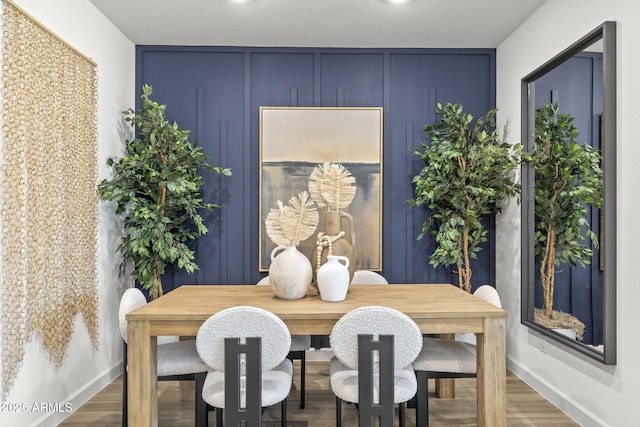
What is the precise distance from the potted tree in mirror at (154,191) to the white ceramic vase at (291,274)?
137 centimetres

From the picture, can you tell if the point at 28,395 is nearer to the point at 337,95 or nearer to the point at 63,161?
the point at 63,161

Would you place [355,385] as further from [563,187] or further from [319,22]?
[319,22]

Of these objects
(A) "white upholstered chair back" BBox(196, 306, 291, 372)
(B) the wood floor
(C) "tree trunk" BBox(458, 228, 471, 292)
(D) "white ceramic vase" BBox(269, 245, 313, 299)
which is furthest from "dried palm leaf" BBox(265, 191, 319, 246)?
(C) "tree trunk" BBox(458, 228, 471, 292)

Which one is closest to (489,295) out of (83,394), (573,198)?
(573,198)

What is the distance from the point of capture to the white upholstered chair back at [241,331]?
2002 mm

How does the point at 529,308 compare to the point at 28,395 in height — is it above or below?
above

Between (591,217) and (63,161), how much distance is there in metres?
2.97

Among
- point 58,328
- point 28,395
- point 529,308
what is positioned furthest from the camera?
point 529,308

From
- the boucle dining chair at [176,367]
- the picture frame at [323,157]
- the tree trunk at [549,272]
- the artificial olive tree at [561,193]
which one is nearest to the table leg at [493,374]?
the artificial olive tree at [561,193]

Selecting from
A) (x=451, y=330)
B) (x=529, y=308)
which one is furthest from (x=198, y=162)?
(x=529, y=308)

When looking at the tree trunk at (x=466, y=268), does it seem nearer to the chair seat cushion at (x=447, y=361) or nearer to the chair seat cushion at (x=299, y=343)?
the chair seat cushion at (x=447, y=361)

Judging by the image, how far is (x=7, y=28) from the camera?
233 cm

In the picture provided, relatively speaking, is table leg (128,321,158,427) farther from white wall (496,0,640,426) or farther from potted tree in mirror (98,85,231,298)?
white wall (496,0,640,426)

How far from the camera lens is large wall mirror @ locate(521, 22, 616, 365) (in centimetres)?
253
